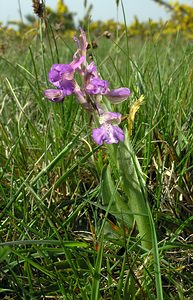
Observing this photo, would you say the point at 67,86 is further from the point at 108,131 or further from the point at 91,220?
the point at 91,220

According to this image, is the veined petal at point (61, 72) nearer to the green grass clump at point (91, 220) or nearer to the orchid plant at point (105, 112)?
the orchid plant at point (105, 112)

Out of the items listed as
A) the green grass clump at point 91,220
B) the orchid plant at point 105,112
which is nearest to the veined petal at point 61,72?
the orchid plant at point 105,112

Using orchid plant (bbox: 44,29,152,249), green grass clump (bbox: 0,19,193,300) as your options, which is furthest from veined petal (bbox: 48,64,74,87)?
green grass clump (bbox: 0,19,193,300)

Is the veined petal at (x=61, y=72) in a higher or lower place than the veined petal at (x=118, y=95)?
higher

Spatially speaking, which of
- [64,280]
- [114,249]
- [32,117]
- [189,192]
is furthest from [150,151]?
[32,117]

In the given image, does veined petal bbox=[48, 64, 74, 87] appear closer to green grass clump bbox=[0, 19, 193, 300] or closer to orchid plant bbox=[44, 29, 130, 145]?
orchid plant bbox=[44, 29, 130, 145]

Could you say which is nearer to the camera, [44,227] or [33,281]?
[33,281]

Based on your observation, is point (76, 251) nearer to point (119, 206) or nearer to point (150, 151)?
point (119, 206)
